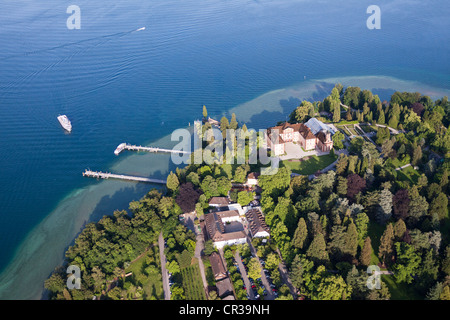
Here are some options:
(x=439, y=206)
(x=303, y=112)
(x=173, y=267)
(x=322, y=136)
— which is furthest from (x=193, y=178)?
(x=439, y=206)

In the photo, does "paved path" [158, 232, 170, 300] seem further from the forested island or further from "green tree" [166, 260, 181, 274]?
"green tree" [166, 260, 181, 274]

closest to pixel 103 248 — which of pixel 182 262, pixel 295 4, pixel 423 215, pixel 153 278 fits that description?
pixel 153 278

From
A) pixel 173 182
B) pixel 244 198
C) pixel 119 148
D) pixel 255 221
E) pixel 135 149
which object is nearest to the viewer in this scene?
pixel 255 221

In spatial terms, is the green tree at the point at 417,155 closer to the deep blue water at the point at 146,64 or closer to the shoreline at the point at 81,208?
the shoreline at the point at 81,208

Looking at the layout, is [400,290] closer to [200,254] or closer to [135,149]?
[200,254]

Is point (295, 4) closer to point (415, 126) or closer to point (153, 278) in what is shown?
point (415, 126)

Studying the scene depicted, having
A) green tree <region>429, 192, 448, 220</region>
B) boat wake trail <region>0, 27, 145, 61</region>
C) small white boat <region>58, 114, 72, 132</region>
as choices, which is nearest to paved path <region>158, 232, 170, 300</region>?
green tree <region>429, 192, 448, 220</region>
